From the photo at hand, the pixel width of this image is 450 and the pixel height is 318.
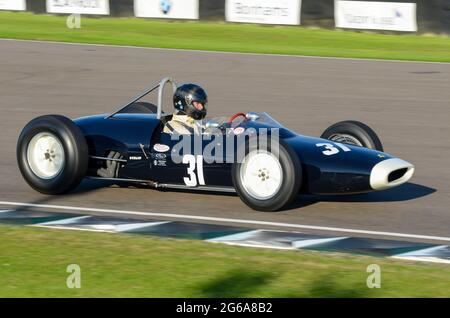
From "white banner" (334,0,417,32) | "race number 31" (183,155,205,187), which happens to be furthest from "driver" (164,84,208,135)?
"white banner" (334,0,417,32)

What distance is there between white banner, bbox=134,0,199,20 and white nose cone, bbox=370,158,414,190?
58.1ft

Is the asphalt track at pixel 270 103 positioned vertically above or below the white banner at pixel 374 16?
below

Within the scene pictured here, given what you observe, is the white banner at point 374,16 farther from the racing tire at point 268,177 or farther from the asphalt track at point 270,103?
the racing tire at point 268,177

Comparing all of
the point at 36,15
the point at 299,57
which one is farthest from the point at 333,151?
the point at 36,15

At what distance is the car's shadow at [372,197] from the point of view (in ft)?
30.4

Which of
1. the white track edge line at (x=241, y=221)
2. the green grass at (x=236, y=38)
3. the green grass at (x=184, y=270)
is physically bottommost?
the green grass at (x=184, y=270)

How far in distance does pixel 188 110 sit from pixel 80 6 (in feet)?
60.8

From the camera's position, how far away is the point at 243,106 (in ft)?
51.7

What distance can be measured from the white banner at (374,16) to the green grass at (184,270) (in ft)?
55.8

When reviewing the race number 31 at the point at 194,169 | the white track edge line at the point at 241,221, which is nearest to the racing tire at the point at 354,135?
the race number 31 at the point at 194,169

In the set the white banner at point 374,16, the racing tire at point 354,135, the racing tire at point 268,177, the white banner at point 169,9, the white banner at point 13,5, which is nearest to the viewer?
the racing tire at point 268,177

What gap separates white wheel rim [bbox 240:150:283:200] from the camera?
334 inches

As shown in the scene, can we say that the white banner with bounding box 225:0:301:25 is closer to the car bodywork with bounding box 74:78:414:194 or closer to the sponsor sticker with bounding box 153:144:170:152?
the car bodywork with bounding box 74:78:414:194
